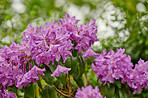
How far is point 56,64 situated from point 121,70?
467 mm

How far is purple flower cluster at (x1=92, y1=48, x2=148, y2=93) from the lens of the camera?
134cm

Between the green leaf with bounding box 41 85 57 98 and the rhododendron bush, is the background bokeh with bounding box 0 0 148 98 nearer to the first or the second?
the rhododendron bush

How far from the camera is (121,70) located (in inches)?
52.7

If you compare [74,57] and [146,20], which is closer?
[74,57]

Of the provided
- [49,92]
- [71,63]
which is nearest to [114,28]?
[71,63]

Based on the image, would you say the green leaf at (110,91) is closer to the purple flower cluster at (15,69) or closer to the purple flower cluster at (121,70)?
the purple flower cluster at (121,70)

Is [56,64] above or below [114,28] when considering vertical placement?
below

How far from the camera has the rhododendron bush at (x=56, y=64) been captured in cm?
112

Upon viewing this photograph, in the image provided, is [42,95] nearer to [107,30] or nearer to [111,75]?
[111,75]

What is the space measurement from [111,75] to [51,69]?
1.46ft

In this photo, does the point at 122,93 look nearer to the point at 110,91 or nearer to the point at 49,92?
the point at 110,91

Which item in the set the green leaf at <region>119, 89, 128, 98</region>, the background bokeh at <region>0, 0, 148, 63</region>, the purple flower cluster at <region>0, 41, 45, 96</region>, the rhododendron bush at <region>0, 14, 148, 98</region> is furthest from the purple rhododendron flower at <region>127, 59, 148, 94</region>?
the background bokeh at <region>0, 0, 148, 63</region>

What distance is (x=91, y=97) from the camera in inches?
36.5

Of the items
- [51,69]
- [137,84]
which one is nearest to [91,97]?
[51,69]
